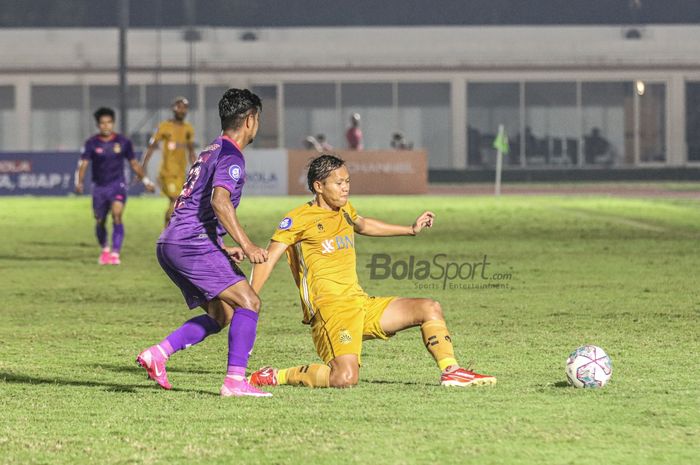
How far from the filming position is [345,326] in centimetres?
802

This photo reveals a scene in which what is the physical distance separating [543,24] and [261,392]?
4947cm

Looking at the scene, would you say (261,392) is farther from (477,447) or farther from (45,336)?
(45,336)

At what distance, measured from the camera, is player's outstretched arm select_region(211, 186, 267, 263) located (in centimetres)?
736

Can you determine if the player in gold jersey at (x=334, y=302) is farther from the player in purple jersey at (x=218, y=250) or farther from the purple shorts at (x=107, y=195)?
the purple shorts at (x=107, y=195)

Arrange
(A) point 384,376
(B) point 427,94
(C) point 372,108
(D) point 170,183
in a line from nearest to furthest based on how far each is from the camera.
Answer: (A) point 384,376
(D) point 170,183
(B) point 427,94
(C) point 372,108

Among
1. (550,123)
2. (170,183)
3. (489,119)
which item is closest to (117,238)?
(170,183)

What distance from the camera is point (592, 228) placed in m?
24.0

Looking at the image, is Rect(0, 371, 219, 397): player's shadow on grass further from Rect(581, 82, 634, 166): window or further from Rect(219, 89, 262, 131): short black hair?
Rect(581, 82, 634, 166): window

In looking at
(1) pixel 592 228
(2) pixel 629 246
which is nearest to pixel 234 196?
(2) pixel 629 246

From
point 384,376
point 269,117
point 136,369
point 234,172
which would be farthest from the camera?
point 269,117

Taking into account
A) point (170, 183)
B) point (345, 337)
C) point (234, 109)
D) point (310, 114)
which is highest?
point (310, 114)

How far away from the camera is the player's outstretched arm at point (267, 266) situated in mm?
7688

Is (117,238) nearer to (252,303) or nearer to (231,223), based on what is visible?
(252,303)

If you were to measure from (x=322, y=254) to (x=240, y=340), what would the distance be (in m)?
0.82
